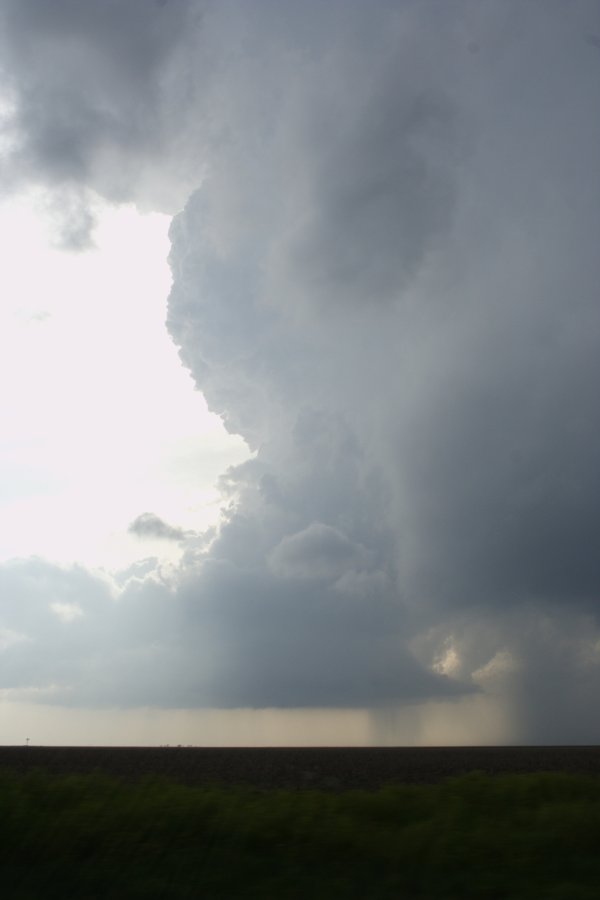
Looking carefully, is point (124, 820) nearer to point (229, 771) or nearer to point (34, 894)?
point (34, 894)

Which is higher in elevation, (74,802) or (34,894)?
(74,802)

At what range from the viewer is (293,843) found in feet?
39.8

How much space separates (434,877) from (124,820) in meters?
5.00

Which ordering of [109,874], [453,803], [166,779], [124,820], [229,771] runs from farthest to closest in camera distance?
[229,771], [166,779], [453,803], [124,820], [109,874]

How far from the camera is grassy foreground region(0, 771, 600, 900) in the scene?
10406 millimetres

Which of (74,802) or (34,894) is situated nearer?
(34,894)

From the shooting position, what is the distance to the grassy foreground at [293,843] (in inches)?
410

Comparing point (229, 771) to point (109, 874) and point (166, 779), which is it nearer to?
point (166, 779)

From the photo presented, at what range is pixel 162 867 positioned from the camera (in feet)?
36.6

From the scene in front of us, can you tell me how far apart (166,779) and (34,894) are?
6448 mm

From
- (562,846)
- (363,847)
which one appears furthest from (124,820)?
(562,846)

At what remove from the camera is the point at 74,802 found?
14.5 metres

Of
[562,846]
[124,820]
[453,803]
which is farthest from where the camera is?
[453,803]

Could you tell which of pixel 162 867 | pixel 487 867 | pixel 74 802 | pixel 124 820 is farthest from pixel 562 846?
pixel 74 802
